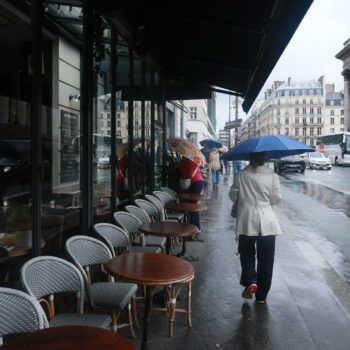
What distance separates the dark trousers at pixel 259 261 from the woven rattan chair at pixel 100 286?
5.13ft

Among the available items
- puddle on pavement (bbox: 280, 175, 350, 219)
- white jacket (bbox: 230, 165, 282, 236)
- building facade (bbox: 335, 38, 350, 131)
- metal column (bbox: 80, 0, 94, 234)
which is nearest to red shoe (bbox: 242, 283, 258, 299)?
white jacket (bbox: 230, 165, 282, 236)

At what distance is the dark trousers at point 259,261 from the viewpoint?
4664mm

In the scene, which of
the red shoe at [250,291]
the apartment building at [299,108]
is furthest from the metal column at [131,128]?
the apartment building at [299,108]

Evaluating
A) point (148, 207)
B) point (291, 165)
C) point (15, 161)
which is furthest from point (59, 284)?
point (291, 165)

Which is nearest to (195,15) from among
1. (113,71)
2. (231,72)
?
(113,71)

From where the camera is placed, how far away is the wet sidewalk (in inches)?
150

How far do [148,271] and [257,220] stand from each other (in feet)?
5.80

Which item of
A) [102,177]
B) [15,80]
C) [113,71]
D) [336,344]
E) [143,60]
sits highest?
[143,60]

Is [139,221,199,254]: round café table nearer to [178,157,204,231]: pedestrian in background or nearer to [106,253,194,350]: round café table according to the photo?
[106,253,194,350]: round café table

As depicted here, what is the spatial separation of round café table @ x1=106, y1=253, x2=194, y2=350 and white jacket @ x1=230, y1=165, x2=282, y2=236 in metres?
1.31

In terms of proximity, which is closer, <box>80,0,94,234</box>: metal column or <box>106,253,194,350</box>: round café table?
<box>106,253,194,350</box>: round café table

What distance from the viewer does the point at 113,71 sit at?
609 centimetres

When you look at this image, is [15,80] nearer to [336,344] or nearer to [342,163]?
[336,344]

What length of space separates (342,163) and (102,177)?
4314 centimetres
